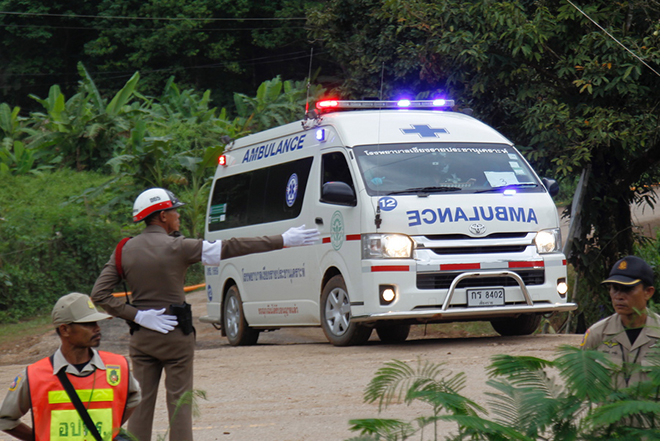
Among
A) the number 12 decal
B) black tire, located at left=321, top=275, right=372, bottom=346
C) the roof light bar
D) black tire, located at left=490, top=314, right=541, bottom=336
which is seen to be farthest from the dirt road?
the roof light bar

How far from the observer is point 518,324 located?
10.4 metres

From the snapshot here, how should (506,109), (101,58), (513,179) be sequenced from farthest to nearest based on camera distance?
(101,58) < (506,109) < (513,179)

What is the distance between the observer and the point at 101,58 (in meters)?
43.1

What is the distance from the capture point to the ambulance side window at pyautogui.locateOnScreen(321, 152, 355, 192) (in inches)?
387

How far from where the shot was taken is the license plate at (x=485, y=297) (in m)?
9.16

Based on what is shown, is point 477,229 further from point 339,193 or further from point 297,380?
point 297,380

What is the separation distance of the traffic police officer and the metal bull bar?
3933mm

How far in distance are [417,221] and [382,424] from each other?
6720mm

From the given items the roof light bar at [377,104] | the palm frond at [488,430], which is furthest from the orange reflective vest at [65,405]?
the roof light bar at [377,104]

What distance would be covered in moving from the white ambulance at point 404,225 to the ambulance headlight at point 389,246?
0.03 ft

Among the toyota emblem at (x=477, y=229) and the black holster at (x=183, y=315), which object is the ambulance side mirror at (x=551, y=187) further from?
the black holster at (x=183, y=315)

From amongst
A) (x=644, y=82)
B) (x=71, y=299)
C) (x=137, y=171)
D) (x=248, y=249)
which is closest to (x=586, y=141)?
(x=644, y=82)

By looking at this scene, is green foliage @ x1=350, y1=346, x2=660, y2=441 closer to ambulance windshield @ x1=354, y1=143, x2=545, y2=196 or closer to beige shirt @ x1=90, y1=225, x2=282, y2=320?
beige shirt @ x1=90, y1=225, x2=282, y2=320

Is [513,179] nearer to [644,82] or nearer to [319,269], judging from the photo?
[319,269]
